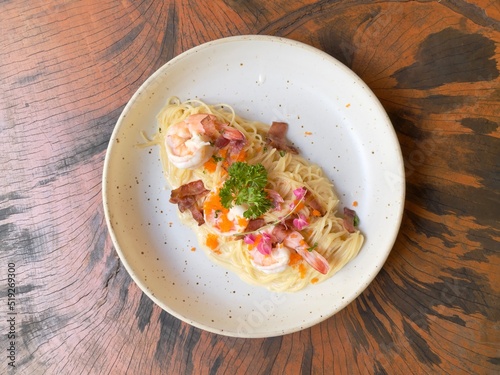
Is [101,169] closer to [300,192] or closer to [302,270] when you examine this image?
[300,192]

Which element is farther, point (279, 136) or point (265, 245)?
point (279, 136)

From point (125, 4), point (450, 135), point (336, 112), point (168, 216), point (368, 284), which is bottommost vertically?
point (368, 284)

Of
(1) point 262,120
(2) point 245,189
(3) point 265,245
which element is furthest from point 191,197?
(1) point 262,120

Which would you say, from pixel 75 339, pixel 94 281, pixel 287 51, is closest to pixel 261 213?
pixel 287 51

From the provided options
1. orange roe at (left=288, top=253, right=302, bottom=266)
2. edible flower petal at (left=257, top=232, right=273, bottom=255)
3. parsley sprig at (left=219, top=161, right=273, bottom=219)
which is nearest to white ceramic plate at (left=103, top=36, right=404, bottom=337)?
orange roe at (left=288, top=253, right=302, bottom=266)

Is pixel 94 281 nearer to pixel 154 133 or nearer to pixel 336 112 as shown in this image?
pixel 154 133
